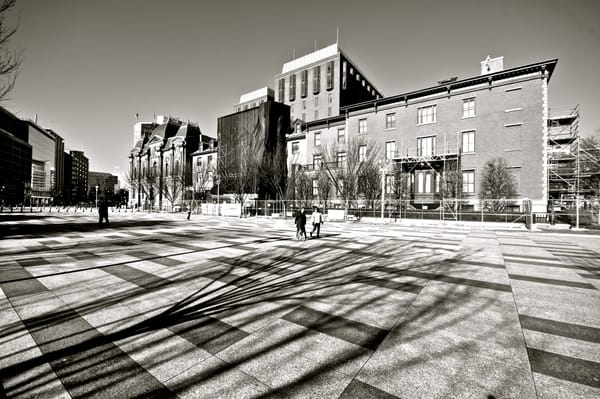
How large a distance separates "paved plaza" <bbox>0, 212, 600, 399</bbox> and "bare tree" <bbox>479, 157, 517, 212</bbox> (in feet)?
71.2

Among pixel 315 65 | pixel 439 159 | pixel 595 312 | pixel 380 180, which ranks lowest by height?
pixel 595 312

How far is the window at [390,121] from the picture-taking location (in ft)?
121

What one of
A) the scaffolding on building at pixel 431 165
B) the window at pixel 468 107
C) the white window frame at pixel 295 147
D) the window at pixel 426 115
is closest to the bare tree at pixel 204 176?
the white window frame at pixel 295 147

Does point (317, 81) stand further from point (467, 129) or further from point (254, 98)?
point (467, 129)

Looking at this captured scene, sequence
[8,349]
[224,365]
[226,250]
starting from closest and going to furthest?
[224,365] → [8,349] → [226,250]

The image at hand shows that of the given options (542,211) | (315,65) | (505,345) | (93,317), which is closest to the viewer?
(505,345)

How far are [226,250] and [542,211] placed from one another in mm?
30488

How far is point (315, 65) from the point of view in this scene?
59.7 meters

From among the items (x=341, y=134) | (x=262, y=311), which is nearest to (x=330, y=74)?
(x=341, y=134)

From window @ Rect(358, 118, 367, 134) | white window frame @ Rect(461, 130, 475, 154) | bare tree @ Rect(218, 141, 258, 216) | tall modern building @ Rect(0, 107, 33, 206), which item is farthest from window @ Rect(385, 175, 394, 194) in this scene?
tall modern building @ Rect(0, 107, 33, 206)

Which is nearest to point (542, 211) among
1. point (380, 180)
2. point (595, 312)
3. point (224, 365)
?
point (380, 180)

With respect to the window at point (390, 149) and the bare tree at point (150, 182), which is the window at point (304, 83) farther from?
the bare tree at point (150, 182)

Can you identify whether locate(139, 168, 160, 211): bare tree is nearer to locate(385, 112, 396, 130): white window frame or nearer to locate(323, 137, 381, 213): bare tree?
locate(323, 137, 381, 213): bare tree

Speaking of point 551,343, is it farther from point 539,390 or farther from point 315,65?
point 315,65
